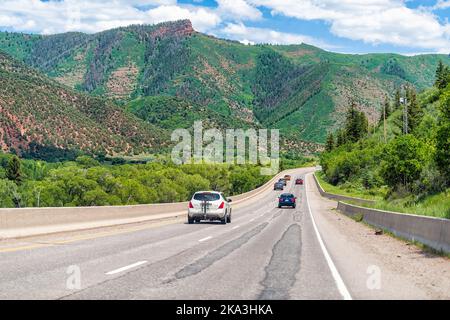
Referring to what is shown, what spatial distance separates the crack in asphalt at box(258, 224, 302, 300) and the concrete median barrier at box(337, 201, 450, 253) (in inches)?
140

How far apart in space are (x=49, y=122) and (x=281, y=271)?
116 meters

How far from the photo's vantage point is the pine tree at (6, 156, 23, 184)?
115m

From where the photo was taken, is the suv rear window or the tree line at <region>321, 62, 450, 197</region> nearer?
the suv rear window

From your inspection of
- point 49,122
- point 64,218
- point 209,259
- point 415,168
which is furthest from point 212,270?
point 49,122

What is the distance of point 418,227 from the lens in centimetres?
1725

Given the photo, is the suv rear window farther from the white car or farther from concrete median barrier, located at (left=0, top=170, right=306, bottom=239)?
concrete median barrier, located at (left=0, top=170, right=306, bottom=239)

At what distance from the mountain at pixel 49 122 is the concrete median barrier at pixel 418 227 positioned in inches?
4064

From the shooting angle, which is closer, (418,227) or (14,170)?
(418,227)

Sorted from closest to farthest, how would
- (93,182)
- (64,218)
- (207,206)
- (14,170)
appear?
1. (64,218)
2. (207,206)
3. (93,182)
4. (14,170)

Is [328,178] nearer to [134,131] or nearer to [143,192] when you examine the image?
[143,192]

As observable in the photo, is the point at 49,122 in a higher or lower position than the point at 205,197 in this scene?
higher

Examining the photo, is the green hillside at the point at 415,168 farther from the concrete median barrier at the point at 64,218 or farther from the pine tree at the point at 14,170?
the pine tree at the point at 14,170

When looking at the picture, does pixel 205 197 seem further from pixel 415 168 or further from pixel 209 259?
pixel 415 168

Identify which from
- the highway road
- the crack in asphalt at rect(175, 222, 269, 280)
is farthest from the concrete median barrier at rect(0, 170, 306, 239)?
the crack in asphalt at rect(175, 222, 269, 280)
